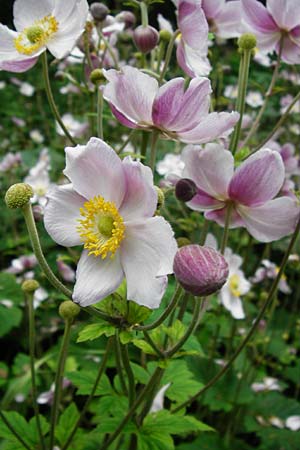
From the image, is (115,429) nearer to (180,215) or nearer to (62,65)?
(180,215)

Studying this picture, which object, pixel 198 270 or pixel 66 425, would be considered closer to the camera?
pixel 198 270

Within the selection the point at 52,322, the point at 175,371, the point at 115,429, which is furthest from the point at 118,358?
the point at 52,322

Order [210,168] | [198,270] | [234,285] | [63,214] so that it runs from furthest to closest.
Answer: [234,285] < [210,168] < [63,214] < [198,270]

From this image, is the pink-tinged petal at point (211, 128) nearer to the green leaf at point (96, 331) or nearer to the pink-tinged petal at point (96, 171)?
the pink-tinged petal at point (96, 171)

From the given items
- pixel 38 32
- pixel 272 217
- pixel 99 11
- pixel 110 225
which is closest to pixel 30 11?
pixel 38 32

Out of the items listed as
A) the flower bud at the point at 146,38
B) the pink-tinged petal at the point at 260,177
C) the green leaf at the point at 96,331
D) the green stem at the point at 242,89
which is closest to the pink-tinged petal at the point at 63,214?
the green leaf at the point at 96,331

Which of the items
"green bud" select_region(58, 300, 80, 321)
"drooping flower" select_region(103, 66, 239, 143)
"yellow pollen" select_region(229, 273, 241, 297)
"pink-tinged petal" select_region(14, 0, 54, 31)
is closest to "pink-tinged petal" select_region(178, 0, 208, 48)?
"drooping flower" select_region(103, 66, 239, 143)

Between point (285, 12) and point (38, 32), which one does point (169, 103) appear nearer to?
point (38, 32)
